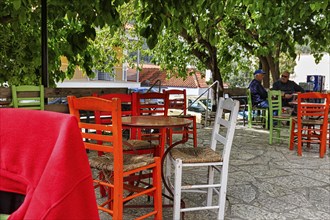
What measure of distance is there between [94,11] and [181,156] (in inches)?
94.0

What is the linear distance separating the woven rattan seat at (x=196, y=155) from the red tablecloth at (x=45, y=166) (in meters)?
1.48

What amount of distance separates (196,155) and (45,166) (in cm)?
173

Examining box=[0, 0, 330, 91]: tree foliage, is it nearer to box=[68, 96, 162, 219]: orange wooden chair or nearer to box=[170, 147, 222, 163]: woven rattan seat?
box=[68, 96, 162, 219]: orange wooden chair

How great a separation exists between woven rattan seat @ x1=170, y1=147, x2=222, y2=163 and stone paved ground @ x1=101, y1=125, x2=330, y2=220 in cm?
55

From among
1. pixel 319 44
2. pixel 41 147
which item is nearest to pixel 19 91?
pixel 41 147

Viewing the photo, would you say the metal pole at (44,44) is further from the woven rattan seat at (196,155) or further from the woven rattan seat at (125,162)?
the woven rattan seat at (196,155)

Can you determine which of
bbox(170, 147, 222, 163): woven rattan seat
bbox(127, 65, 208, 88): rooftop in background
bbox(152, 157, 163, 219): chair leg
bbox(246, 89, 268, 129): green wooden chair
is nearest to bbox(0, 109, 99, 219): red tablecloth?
bbox(152, 157, 163, 219): chair leg

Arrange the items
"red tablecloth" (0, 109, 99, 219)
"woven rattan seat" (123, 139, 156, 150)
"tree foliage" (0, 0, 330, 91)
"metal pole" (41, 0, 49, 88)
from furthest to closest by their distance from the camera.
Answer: "metal pole" (41, 0, 49, 88)
"tree foliage" (0, 0, 330, 91)
"woven rattan seat" (123, 139, 156, 150)
"red tablecloth" (0, 109, 99, 219)

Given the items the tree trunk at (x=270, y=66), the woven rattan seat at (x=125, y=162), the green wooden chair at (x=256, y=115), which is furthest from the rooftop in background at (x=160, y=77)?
the woven rattan seat at (x=125, y=162)

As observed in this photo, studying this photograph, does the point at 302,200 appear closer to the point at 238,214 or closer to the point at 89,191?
the point at 238,214

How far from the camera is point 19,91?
4.63 metres

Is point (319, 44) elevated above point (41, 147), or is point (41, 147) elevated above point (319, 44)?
point (319, 44)

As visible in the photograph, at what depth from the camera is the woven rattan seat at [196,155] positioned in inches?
96.8

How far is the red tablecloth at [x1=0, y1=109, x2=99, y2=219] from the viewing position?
3.06ft
